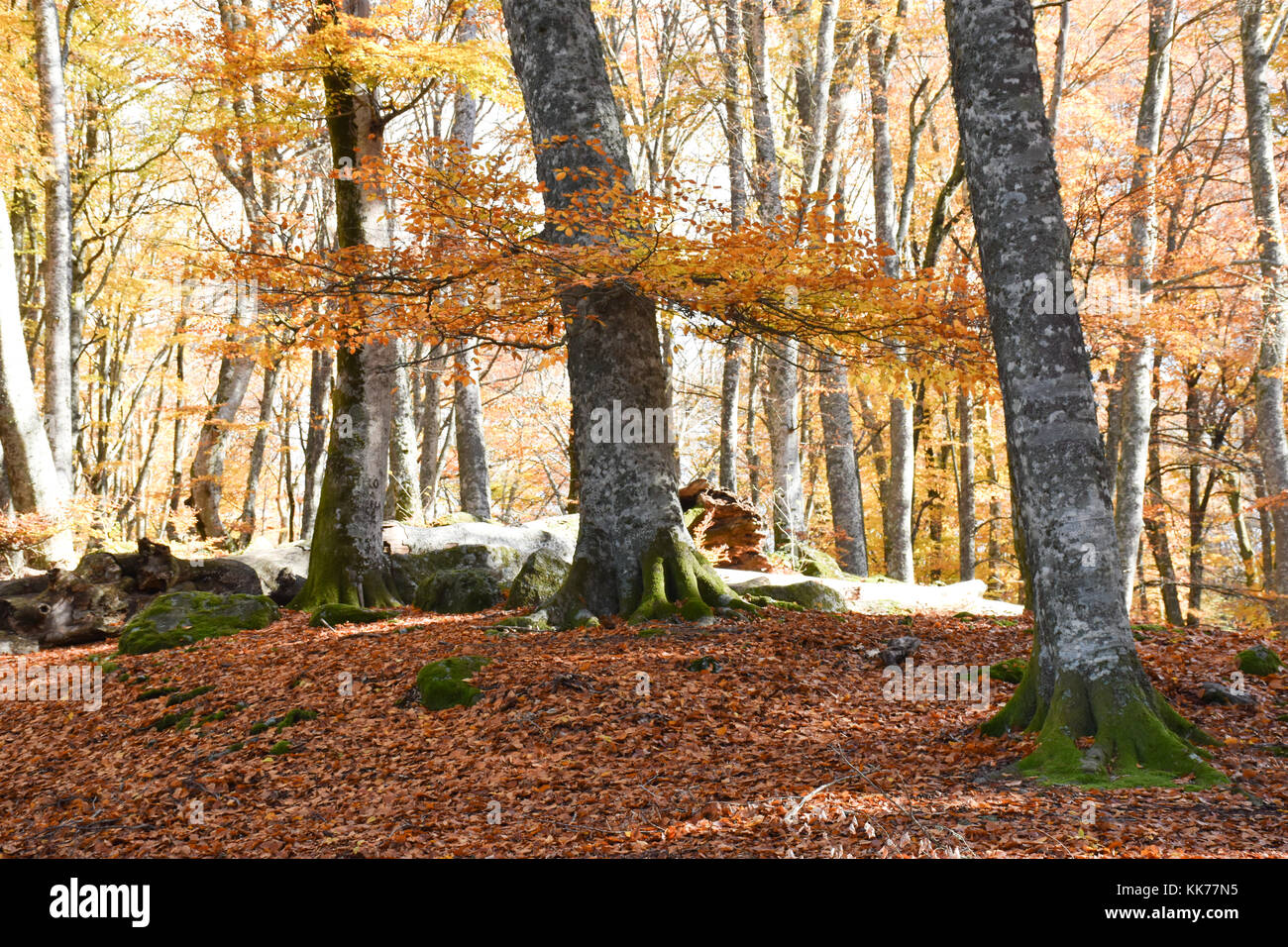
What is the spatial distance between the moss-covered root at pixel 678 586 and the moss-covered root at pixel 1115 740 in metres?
3.33

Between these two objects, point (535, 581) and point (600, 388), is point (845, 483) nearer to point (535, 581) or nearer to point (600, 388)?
point (535, 581)

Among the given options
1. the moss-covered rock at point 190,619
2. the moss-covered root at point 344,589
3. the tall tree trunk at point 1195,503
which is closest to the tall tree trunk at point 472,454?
the moss-covered root at point 344,589

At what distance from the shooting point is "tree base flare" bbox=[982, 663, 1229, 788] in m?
4.23

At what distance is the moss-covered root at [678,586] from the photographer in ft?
24.4

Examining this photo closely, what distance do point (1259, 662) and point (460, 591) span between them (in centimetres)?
771

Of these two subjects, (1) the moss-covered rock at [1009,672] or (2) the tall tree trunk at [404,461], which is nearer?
(1) the moss-covered rock at [1009,672]

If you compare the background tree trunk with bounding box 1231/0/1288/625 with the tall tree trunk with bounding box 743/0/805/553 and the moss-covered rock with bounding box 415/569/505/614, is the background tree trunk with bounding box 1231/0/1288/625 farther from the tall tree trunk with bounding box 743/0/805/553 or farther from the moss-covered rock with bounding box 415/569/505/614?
the moss-covered rock with bounding box 415/569/505/614

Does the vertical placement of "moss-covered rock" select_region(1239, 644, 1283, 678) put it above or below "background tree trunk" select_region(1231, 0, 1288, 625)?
below

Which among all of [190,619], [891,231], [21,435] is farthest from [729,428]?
[21,435]

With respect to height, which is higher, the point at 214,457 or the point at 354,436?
the point at 214,457

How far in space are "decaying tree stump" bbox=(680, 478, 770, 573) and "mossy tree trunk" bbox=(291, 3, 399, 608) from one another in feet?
15.0

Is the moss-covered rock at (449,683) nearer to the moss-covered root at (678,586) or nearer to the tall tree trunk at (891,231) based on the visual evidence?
the moss-covered root at (678,586)

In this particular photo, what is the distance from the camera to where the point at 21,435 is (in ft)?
39.2

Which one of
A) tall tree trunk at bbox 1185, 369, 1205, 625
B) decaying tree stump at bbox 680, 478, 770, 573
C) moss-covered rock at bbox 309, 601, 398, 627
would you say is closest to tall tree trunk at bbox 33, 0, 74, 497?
moss-covered rock at bbox 309, 601, 398, 627
